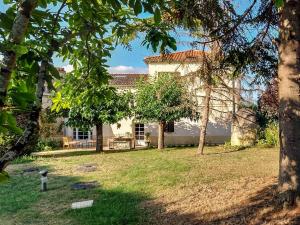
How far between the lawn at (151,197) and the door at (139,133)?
15.8m

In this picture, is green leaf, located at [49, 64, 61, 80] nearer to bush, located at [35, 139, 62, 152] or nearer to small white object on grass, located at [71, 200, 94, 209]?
small white object on grass, located at [71, 200, 94, 209]

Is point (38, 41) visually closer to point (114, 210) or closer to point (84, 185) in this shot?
point (114, 210)

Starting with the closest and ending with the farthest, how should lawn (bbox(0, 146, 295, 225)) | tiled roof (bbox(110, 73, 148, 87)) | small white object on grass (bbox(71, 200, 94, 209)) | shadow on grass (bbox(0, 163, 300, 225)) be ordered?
shadow on grass (bbox(0, 163, 300, 225)), lawn (bbox(0, 146, 295, 225)), small white object on grass (bbox(71, 200, 94, 209)), tiled roof (bbox(110, 73, 148, 87))

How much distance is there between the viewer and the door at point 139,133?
32.0m

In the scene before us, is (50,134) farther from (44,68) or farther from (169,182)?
(44,68)

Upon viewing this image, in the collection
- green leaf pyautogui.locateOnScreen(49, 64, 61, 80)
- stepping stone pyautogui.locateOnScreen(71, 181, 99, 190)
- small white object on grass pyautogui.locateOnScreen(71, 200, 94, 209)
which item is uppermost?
green leaf pyautogui.locateOnScreen(49, 64, 61, 80)

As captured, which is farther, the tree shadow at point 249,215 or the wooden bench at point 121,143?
the wooden bench at point 121,143

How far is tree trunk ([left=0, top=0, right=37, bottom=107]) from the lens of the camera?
1.97 meters

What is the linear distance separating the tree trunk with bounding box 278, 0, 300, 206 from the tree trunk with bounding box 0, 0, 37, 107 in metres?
5.36

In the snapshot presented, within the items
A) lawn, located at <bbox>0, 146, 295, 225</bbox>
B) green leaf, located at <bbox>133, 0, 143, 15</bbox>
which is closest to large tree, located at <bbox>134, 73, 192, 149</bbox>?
lawn, located at <bbox>0, 146, 295, 225</bbox>

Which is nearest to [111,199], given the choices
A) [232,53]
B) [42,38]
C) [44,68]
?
[232,53]

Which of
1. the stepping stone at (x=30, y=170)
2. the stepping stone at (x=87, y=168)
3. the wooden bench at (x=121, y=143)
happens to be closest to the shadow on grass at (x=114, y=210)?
the stepping stone at (x=87, y=168)

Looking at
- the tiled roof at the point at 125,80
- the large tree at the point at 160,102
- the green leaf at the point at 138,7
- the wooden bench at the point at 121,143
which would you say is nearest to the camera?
the green leaf at the point at 138,7

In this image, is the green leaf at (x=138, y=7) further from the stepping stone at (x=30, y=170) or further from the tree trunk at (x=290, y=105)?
the stepping stone at (x=30, y=170)
